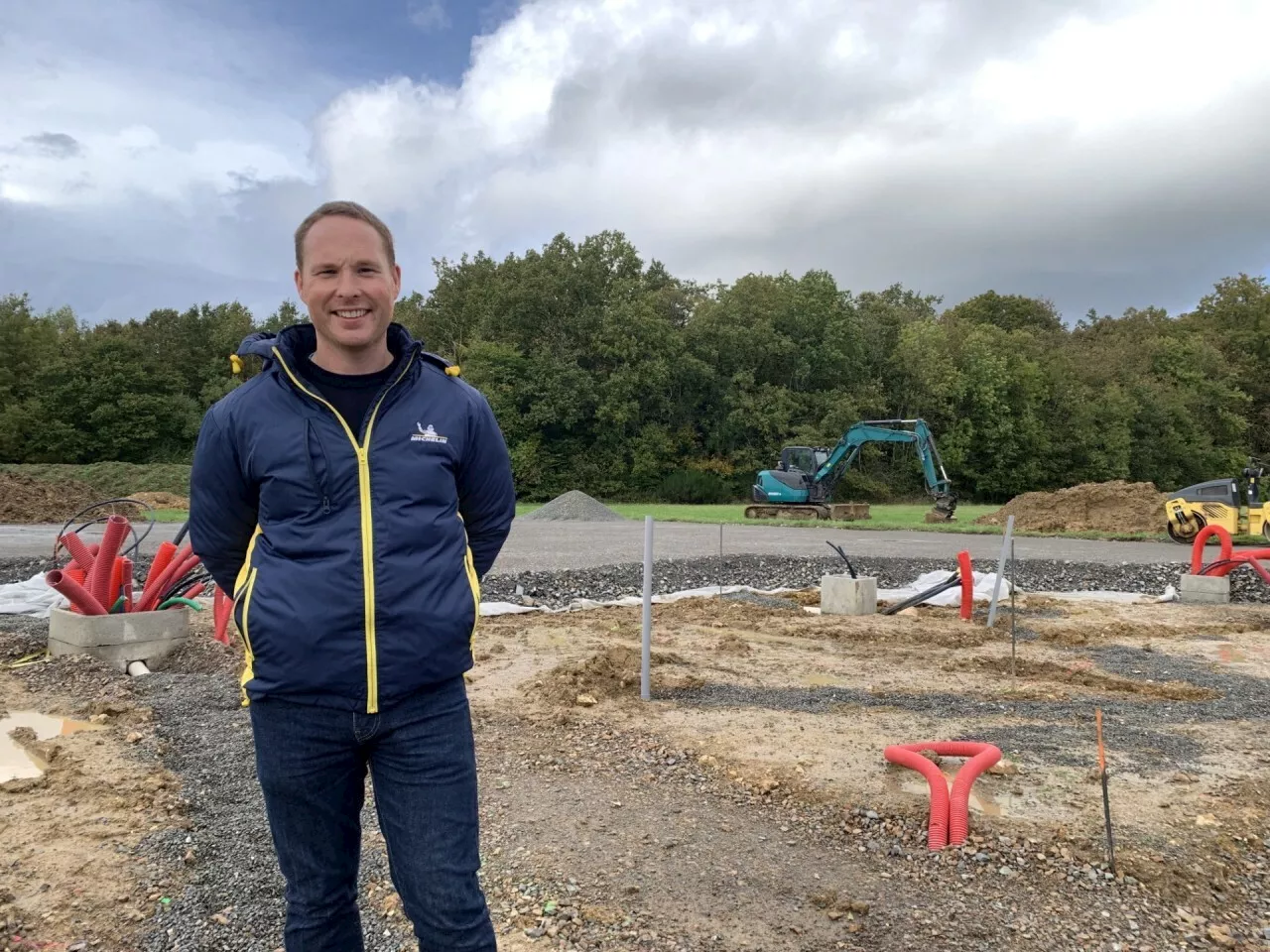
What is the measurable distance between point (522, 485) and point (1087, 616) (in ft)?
115

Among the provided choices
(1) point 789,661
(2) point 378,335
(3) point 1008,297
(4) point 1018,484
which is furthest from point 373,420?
(3) point 1008,297

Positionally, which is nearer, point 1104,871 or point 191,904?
point 191,904

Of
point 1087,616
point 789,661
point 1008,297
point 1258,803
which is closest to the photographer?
point 1258,803

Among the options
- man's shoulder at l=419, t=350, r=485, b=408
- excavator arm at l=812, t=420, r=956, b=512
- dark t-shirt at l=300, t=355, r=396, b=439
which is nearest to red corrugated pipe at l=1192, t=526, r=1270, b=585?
man's shoulder at l=419, t=350, r=485, b=408

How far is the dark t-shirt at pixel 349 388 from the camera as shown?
1964mm

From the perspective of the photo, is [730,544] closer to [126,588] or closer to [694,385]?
[126,588]

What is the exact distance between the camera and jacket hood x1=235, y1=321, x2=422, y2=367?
2.00m

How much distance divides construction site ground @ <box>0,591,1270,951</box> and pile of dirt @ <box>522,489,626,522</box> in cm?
1945

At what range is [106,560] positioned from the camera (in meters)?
6.73

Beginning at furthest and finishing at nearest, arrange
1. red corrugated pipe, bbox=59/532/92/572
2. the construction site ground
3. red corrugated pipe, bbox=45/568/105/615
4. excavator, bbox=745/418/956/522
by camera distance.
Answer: excavator, bbox=745/418/956/522 → red corrugated pipe, bbox=59/532/92/572 → red corrugated pipe, bbox=45/568/105/615 → the construction site ground

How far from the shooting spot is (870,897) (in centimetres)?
326

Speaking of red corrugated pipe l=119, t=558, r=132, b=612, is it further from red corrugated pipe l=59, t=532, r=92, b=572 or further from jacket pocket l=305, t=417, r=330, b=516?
jacket pocket l=305, t=417, r=330, b=516

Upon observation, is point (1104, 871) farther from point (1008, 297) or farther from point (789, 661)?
point (1008, 297)

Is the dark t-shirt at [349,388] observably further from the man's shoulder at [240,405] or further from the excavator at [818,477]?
the excavator at [818,477]
